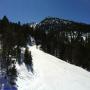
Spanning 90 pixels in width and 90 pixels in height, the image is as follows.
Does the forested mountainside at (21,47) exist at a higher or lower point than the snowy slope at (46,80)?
higher

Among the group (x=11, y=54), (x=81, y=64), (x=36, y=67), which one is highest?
(x=11, y=54)

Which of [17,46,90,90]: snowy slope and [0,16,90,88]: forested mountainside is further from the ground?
[0,16,90,88]: forested mountainside

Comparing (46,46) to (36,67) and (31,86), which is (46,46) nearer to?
(36,67)

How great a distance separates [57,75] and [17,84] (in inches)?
357

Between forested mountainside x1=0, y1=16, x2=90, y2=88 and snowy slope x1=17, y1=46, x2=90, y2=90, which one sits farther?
forested mountainside x1=0, y1=16, x2=90, y2=88

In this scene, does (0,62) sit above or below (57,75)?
above

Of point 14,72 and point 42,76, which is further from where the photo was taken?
point 42,76

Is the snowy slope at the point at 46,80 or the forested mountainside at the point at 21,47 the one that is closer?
the snowy slope at the point at 46,80

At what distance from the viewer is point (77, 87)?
29.5 m

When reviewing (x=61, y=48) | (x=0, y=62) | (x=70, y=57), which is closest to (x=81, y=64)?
(x=70, y=57)

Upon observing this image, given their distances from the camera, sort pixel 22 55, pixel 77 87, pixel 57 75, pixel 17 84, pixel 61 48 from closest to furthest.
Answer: pixel 17 84
pixel 77 87
pixel 57 75
pixel 22 55
pixel 61 48

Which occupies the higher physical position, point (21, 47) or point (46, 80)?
point (21, 47)

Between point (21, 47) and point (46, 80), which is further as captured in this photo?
point (21, 47)

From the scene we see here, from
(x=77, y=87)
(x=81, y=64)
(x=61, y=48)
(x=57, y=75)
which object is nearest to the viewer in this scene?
(x=77, y=87)
